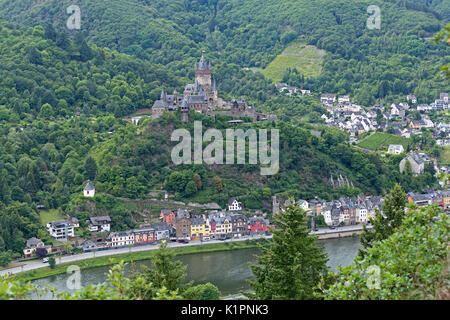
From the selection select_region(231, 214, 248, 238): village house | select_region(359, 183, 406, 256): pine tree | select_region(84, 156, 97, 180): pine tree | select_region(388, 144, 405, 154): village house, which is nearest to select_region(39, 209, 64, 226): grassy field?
select_region(84, 156, 97, 180): pine tree

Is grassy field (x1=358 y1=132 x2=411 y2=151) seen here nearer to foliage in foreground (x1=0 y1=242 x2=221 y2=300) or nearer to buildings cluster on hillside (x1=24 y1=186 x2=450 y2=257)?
buildings cluster on hillside (x1=24 y1=186 x2=450 y2=257)

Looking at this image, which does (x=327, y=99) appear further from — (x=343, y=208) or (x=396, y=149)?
(x=343, y=208)

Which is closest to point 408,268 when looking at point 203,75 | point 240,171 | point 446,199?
point 240,171

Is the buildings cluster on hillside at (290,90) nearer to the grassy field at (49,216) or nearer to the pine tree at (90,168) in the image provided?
the pine tree at (90,168)

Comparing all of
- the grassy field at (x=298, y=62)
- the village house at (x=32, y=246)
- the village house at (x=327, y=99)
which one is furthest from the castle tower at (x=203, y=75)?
the grassy field at (x=298, y=62)
